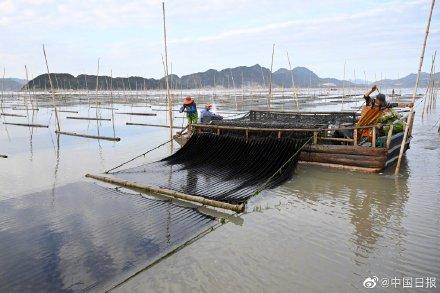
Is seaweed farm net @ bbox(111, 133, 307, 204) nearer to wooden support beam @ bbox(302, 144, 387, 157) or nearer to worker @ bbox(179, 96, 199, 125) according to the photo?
wooden support beam @ bbox(302, 144, 387, 157)

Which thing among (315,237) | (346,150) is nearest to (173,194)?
(315,237)

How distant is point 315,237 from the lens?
643 centimetres

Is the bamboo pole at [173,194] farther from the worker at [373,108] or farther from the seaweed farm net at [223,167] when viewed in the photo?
the worker at [373,108]

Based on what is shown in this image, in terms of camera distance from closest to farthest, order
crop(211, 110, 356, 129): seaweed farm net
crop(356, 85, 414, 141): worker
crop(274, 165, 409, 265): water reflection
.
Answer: crop(274, 165, 409, 265): water reflection → crop(356, 85, 414, 141): worker → crop(211, 110, 356, 129): seaweed farm net

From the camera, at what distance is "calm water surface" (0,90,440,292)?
5141 millimetres

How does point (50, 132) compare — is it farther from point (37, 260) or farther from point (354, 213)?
point (354, 213)

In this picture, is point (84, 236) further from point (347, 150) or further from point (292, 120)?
point (292, 120)

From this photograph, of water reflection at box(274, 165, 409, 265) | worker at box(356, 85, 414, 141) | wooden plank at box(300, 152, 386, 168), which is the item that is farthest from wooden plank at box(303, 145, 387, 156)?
worker at box(356, 85, 414, 141)

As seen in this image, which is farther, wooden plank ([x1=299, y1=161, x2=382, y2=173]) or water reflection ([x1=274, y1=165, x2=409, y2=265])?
wooden plank ([x1=299, y1=161, x2=382, y2=173])

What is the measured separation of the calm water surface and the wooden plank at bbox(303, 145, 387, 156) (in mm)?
644

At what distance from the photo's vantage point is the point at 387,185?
966cm

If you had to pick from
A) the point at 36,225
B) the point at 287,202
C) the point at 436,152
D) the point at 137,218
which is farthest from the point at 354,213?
the point at 436,152

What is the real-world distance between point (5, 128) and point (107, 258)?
958 inches

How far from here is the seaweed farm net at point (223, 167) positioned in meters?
8.98
